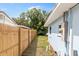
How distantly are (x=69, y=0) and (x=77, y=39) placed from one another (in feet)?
2.15

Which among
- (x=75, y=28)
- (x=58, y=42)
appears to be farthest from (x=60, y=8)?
(x=58, y=42)

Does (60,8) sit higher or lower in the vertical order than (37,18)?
higher

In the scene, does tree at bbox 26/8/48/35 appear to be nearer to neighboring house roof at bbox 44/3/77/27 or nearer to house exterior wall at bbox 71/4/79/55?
neighboring house roof at bbox 44/3/77/27

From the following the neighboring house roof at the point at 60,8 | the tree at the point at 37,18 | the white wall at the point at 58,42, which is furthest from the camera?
the white wall at the point at 58,42

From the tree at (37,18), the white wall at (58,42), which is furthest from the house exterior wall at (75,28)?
the white wall at (58,42)

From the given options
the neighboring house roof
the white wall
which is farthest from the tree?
the white wall

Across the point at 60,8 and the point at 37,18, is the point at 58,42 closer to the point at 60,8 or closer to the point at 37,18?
the point at 60,8

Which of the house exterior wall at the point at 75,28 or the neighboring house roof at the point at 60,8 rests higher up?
the neighboring house roof at the point at 60,8

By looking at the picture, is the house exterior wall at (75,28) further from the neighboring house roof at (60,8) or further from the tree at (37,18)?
the tree at (37,18)

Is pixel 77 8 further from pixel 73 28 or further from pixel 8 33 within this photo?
pixel 8 33

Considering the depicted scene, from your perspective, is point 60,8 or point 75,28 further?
point 60,8

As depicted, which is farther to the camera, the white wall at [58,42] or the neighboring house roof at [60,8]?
the white wall at [58,42]

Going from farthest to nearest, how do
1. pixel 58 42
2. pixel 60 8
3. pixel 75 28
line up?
pixel 58 42, pixel 60 8, pixel 75 28

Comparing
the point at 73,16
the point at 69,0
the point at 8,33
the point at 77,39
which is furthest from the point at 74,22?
the point at 8,33
